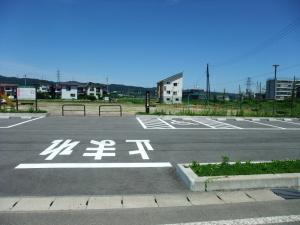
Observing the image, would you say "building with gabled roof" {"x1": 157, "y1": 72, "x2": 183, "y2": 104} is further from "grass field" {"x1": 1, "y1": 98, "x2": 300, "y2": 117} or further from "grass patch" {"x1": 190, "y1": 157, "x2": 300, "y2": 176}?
"grass patch" {"x1": 190, "y1": 157, "x2": 300, "y2": 176}

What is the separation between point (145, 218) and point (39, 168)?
335 cm

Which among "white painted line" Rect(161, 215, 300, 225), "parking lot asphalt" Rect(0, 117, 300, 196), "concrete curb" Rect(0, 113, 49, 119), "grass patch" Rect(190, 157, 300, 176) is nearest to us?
"white painted line" Rect(161, 215, 300, 225)

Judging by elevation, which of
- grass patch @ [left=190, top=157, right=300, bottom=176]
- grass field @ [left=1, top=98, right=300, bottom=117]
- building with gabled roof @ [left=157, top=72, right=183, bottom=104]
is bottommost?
grass field @ [left=1, top=98, right=300, bottom=117]

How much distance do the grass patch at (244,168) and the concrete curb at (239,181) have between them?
199 millimetres

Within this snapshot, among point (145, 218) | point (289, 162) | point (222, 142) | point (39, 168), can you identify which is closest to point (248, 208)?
point (145, 218)

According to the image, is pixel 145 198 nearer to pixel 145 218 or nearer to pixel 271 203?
pixel 145 218

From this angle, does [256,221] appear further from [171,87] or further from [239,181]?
[171,87]

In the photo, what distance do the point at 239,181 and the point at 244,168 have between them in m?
0.67

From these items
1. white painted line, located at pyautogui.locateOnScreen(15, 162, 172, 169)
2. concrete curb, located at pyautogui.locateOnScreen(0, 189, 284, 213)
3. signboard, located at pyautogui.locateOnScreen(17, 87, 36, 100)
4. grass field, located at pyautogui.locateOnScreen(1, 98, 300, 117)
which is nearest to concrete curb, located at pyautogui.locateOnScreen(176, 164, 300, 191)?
concrete curb, located at pyautogui.locateOnScreen(0, 189, 284, 213)

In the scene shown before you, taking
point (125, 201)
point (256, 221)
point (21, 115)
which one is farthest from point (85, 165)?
point (21, 115)

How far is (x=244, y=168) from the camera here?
5.80 m

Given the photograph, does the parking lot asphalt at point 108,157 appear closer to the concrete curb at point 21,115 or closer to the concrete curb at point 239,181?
the concrete curb at point 239,181

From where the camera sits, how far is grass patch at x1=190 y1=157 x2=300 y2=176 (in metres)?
5.57

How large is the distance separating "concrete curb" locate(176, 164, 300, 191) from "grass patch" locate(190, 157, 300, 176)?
199mm
